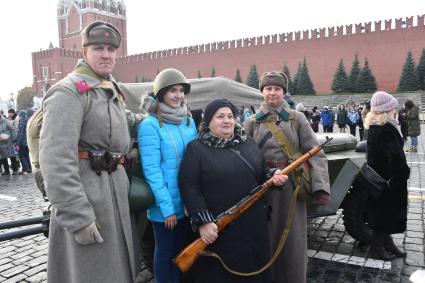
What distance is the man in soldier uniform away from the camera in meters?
3.09

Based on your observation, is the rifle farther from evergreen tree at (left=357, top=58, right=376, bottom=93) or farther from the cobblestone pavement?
evergreen tree at (left=357, top=58, right=376, bottom=93)

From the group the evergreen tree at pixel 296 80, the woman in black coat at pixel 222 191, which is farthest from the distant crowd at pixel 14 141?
the evergreen tree at pixel 296 80

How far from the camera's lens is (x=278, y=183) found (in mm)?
2631

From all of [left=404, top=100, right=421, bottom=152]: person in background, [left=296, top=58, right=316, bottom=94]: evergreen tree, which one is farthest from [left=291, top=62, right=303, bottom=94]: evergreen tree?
[left=404, top=100, right=421, bottom=152]: person in background

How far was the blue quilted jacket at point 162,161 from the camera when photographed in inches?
103

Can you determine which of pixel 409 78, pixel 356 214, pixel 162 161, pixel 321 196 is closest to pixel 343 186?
pixel 356 214

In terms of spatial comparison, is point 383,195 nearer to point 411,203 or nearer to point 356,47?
point 411,203

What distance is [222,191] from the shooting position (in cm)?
258

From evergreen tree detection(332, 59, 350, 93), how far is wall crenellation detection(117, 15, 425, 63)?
190 inches

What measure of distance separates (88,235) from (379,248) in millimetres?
3144

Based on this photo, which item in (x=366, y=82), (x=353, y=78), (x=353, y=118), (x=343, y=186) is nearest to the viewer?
(x=343, y=186)

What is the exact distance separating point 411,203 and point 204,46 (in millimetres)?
45226

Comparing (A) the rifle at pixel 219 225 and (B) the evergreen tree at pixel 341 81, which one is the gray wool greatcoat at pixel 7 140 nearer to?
(A) the rifle at pixel 219 225

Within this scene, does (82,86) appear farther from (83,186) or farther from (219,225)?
(219,225)
